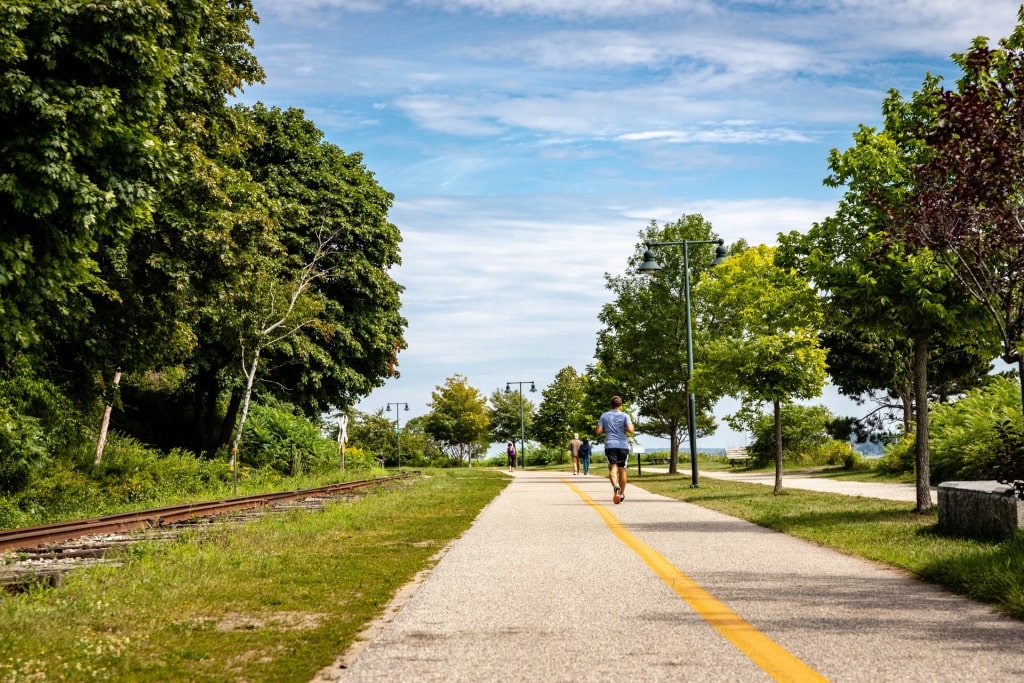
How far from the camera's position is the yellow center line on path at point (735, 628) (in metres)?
4.58

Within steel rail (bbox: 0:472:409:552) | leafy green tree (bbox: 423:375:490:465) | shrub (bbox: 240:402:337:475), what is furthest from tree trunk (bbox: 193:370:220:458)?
leafy green tree (bbox: 423:375:490:465)

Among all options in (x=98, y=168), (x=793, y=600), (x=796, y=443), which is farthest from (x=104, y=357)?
(x=796, y=443)

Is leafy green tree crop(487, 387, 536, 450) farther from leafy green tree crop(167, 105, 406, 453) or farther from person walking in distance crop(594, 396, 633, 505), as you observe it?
person walking in distance crop(594, 396, 633, 505)

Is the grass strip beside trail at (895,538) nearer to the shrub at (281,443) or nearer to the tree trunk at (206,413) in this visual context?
the shrub at (281,443)

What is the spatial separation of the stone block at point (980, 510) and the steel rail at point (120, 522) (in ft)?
34.6

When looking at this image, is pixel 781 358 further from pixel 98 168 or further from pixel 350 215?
pixel 350 215

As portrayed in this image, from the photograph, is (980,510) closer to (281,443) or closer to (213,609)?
(213,609)

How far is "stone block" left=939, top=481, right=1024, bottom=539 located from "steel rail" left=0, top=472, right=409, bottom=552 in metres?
10.6

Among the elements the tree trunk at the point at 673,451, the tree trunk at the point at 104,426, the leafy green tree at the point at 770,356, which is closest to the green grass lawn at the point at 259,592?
the leafy green tree at the point at 770,356

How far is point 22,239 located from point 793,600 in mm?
11472

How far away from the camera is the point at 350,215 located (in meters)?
37.2

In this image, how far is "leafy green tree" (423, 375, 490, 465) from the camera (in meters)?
87.4

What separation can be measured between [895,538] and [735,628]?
576cm

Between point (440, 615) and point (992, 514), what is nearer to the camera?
point (440, 615)
